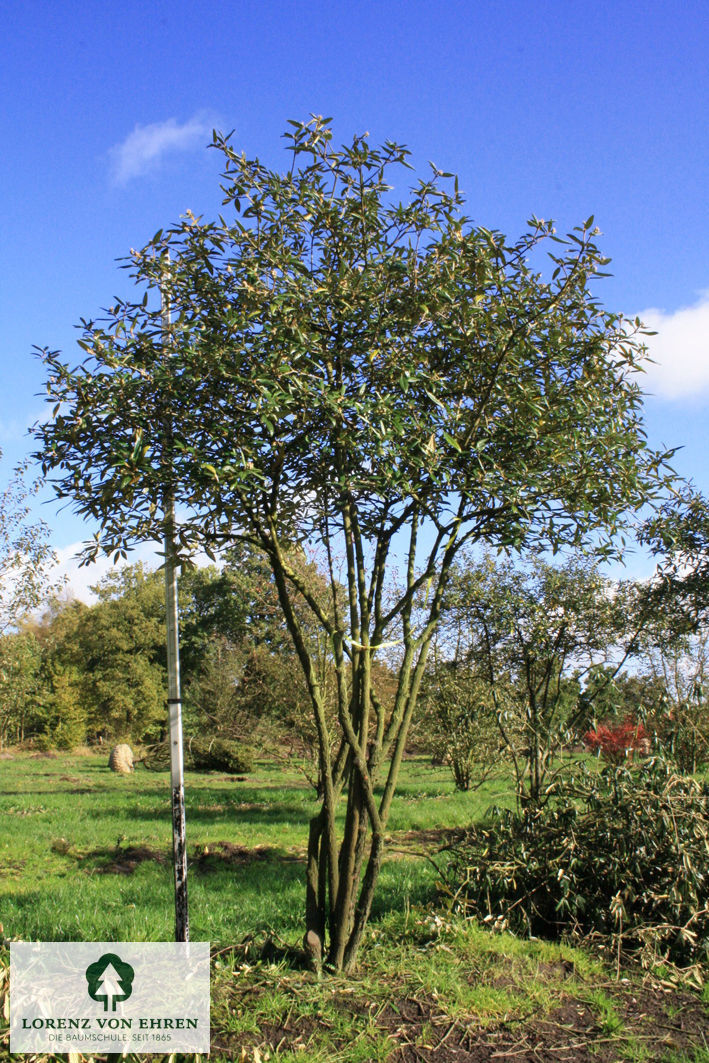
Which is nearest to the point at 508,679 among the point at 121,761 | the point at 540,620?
the point at 540,620

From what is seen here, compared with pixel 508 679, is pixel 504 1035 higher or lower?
lower

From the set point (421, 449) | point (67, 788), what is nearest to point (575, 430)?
point (421, 449)

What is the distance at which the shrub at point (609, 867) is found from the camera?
16.2 ft

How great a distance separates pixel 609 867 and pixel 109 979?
10.5 feet

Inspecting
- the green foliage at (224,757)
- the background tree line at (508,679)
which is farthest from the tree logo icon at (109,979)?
the green foliage at (224,757)

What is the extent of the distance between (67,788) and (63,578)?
4500mm

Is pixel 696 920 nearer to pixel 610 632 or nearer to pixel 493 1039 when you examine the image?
pixel 493 1039

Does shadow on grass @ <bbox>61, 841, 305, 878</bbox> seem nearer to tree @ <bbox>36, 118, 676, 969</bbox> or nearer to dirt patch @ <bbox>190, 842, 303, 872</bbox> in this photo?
dirt patch @ <bbox>190, 842, 303, 872</bbox>

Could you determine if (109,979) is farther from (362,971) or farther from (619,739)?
(619,739)

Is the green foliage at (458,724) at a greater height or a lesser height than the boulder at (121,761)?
greater

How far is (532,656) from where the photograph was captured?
9750mm

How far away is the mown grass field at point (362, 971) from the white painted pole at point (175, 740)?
1.39 ft

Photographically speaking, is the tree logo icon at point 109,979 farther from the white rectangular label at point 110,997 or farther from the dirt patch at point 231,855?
the dirt patch at point 231,855

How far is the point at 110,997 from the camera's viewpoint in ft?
12.4
